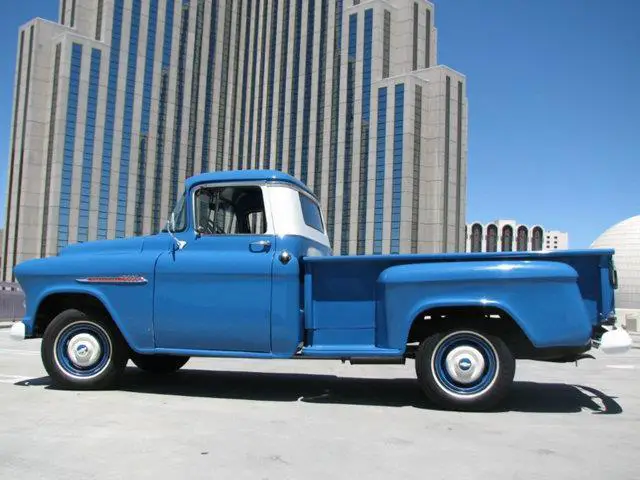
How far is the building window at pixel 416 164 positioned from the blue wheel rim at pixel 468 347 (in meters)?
68.1

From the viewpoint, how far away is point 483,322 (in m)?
5.32

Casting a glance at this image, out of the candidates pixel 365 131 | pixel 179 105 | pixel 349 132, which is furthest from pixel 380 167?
pixel 179 105

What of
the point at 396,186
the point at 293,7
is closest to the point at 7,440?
the point at 396,186

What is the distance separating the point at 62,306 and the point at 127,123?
77.8 meters

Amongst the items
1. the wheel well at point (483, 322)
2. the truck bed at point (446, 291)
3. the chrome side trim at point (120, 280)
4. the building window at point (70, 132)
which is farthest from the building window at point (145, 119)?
the wheel well at point (483, 322)

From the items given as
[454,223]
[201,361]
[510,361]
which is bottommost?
[201,361]

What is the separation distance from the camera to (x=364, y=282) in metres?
5.55

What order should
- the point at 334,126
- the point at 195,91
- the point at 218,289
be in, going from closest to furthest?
the point at 218,289 < the point at 334,126 < the point at 195,91

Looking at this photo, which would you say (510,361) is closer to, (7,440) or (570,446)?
(570,446)

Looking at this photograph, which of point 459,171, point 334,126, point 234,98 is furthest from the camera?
point 234,98

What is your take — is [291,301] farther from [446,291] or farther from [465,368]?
[465,368]

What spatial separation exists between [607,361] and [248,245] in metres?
8.55

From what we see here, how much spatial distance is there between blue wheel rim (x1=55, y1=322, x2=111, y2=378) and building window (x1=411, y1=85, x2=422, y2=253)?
2674 inches

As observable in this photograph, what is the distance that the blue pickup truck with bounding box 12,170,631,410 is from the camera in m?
5.15
